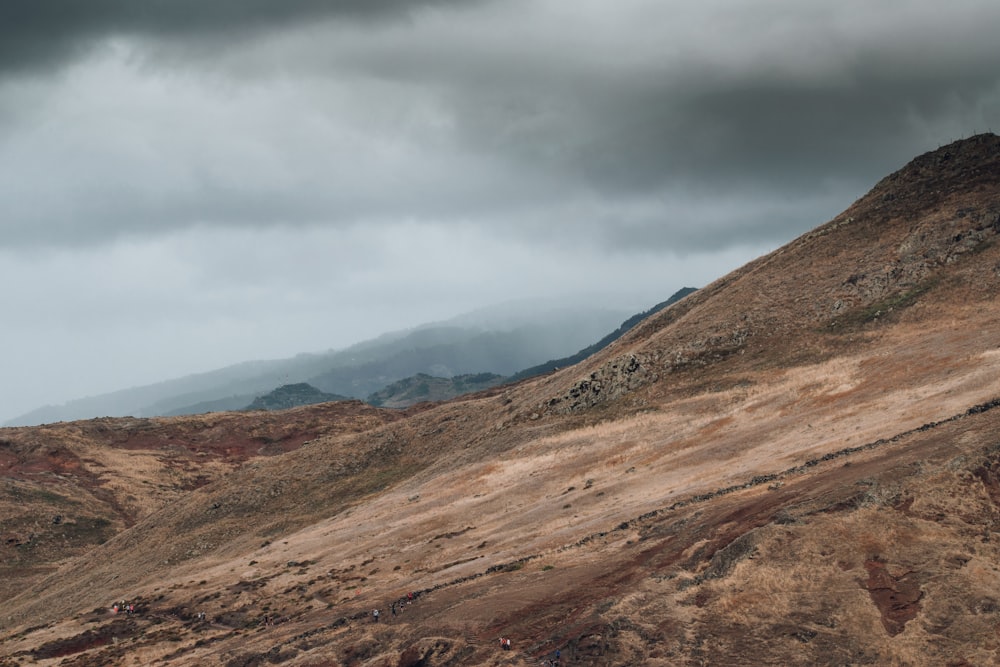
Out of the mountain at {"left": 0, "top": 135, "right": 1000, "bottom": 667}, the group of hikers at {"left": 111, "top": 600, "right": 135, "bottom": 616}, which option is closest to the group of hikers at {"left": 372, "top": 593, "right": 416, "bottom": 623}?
the mountain at {"left": 0, "top": 135, "right": 1000, "bottom": 667}

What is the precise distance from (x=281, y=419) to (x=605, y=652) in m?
142

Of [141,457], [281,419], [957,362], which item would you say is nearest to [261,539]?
[957,362]

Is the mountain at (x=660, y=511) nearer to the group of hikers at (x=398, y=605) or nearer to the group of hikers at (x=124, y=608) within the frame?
the group of hikers at (x=398, y=605)

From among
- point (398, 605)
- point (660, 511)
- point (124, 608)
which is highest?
point (660, 511)

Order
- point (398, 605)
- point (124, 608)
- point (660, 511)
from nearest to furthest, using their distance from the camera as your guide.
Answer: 1. point (398, 605)
2. point (660, 511)
3. point (124, 608)

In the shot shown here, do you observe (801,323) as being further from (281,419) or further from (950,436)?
(281,419)

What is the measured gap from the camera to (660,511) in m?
37.7

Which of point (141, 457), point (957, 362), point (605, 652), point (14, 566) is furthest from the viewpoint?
point (141, 457)

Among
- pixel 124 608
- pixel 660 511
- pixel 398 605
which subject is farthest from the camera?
pixel 124 608

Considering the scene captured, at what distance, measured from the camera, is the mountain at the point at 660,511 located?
23578 mm

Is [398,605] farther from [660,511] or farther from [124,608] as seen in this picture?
[124,608]

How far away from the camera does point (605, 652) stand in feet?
75.9

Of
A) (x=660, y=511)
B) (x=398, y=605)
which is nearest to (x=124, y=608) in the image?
(x=398, y=605)

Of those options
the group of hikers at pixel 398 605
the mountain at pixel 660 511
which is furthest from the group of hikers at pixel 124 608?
the group of hikers at pixel 398 605
